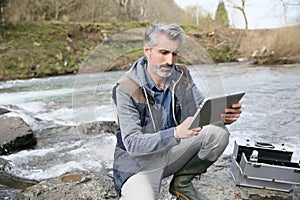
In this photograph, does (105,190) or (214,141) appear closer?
(214,141)

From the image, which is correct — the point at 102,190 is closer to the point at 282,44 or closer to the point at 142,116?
the point at 142,116

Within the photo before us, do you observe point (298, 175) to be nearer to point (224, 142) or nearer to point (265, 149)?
point (265, 149)

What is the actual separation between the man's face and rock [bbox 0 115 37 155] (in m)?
3.08

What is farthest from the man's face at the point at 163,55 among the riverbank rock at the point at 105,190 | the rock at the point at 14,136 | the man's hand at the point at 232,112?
the rock at the point at 14,136

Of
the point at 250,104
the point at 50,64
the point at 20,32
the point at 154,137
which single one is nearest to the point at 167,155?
the point at 154,137

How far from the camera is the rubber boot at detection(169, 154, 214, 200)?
1.98 metres

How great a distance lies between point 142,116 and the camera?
1.72 m

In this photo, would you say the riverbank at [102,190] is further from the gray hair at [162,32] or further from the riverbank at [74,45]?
the riverbank at [74,45]

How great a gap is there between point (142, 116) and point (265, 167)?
1.26m

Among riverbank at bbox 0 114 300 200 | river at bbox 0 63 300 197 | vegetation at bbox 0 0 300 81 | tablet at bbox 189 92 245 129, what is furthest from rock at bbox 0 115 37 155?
vegetation at bbox 0 0 300 81

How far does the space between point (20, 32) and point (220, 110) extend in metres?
15.4

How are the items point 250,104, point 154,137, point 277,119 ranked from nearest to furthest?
point 154,137
point 277,119
point 250,104

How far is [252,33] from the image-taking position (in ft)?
62.1

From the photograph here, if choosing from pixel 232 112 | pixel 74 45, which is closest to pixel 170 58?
pixel 232 112
